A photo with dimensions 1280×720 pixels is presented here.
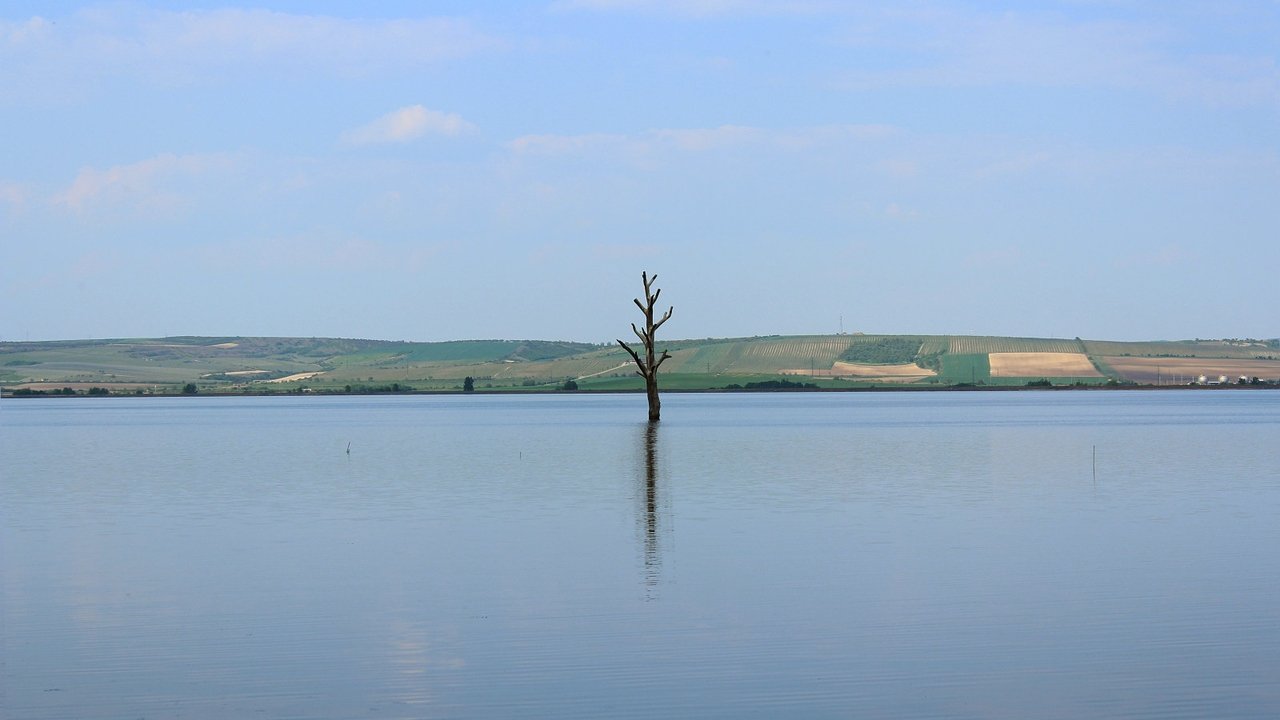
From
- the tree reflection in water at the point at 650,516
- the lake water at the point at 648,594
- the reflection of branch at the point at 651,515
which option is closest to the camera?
the lake water at the point at 648,594

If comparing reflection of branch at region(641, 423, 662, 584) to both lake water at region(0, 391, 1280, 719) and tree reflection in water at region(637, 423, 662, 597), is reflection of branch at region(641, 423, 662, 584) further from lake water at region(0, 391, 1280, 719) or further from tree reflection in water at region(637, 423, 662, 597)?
lake water at region(0, 391, 1280, 719)

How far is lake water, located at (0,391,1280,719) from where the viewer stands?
545 inches

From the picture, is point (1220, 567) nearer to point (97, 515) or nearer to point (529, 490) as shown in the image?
point (529, 490)

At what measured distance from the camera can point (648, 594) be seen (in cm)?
1953

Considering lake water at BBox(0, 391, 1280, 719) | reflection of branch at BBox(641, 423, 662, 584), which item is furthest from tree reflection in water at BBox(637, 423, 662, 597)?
lake water at BBox(0, 391, 1280, 719)

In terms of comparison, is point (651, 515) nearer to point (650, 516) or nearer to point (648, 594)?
point (650, 516)

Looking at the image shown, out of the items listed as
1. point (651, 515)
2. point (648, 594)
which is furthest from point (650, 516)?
point (648, 594)

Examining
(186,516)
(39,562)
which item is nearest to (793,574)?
(39,562)

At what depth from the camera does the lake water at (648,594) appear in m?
13.8

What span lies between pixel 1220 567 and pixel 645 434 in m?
51.7

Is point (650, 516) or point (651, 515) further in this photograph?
point (651, 515)

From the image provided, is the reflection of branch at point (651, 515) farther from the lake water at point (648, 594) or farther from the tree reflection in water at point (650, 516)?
the lake water at point (648, 594)

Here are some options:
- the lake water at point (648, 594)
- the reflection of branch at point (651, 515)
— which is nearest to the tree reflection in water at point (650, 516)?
the reflection of branch at point (651, 515)

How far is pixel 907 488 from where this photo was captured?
36.4 m
